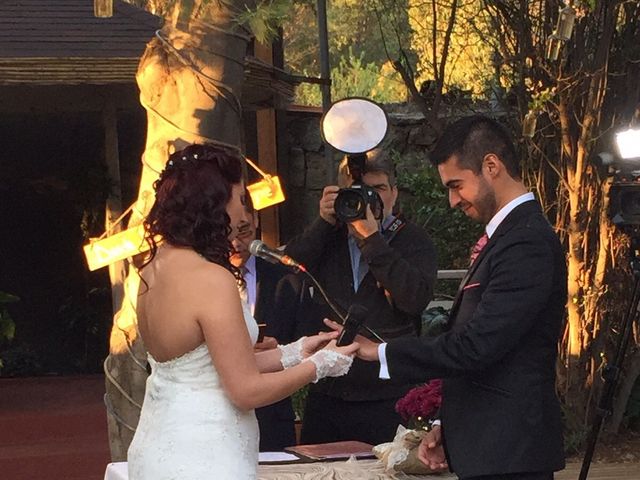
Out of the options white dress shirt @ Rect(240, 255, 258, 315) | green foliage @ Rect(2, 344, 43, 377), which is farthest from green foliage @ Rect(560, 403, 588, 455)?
green foliage @ Rect(2, 344, 43, 377)

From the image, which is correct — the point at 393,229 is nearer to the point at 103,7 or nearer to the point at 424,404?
the point at 424,404

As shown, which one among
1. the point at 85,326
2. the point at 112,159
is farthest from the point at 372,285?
the point at 85,326

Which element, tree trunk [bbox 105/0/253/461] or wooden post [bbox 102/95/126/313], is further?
wooden post [bbox 102/95/126/313]

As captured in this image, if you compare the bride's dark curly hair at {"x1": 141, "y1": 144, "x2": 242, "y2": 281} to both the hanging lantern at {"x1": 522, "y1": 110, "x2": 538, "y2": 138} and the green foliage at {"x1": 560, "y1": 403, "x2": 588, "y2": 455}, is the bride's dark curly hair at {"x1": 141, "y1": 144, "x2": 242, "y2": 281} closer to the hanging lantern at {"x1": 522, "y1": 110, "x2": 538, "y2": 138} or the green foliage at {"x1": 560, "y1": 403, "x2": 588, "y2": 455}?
the hanging lantern at {"x1": 522, "y1": 110, "x2": 538, "y2": 138}

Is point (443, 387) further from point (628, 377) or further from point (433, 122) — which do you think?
point (433, 122)

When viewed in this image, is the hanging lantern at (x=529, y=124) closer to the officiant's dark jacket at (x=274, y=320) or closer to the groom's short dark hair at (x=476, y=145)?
the officiant's dark jacket at (x=274, y=320)

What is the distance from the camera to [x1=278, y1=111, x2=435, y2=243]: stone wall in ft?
36.1

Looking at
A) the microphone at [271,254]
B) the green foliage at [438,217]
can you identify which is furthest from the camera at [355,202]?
the green foliage at [438,217]

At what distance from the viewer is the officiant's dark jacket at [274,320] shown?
3688 millimetres

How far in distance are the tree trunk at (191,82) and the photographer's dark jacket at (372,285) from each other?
1.71ft

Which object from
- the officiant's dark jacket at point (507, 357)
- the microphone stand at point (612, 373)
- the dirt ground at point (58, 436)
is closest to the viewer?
the officiant's dark jacket at point (507, 357)

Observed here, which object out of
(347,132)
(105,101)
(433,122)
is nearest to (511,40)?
(433,122)

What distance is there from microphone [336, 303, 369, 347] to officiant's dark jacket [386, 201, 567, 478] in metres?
0.13

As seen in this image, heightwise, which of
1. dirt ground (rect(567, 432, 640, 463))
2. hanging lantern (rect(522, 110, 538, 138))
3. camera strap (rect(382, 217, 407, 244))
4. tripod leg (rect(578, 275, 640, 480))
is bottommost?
dirt ground (rect(567, 432, 640, 463))
